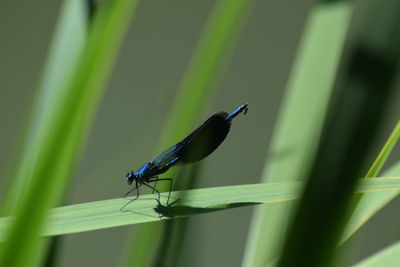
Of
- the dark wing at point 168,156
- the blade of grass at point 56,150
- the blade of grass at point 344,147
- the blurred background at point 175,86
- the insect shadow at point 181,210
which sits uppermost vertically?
the blade of grass at point 344,147

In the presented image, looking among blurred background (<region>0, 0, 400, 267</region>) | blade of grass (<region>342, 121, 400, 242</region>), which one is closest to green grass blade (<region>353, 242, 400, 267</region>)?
blade of grass (<region>342, 121, 400, 242</region>)

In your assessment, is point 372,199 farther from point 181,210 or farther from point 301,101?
point 181,210

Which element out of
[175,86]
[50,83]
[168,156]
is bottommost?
[175,86]

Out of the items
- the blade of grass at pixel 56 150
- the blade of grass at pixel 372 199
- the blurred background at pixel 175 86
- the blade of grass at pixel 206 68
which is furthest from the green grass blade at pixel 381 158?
the blurred background at pixel 175 86

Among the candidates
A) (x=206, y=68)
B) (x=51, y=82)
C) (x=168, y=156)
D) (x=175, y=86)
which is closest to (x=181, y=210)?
(x=206, y=68)

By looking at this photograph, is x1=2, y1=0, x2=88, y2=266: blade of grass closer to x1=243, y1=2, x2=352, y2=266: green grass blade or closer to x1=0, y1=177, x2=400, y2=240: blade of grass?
x1=0, y1=177, x2=400, y2=240: blade of grass

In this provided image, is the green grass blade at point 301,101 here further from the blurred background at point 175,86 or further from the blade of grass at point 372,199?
the blurred background at point 175,86

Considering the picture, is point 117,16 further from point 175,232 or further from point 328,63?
point 328,63

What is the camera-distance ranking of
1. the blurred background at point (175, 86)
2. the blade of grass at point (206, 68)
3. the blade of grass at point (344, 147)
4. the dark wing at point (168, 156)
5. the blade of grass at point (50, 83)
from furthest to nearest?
1. the blurred background at point (175, 86)
2. the dark wing at point (168, 156)
3. the blade of grass at point (50, 83)
4. the blade of grass at point (206, 68)
5. the blade of grass at point (344, 147)
